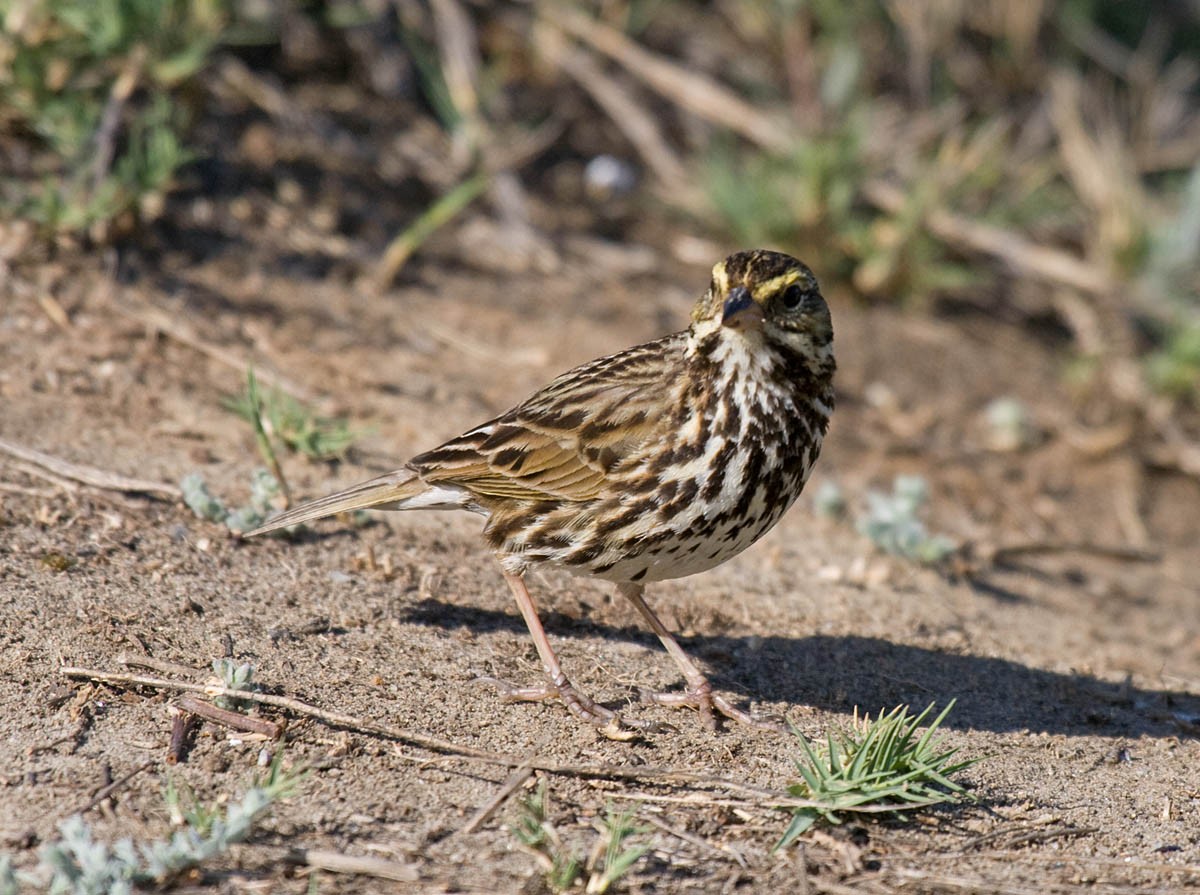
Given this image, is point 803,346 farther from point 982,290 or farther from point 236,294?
point 982,290

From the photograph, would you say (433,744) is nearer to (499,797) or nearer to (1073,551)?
(499,797)

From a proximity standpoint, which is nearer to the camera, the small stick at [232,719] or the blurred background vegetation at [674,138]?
the small stick at [232,719]

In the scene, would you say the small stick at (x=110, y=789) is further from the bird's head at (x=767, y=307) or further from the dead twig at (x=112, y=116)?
the dead twig at (x=112, y=116)

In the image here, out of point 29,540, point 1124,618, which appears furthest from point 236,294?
point 1124,618

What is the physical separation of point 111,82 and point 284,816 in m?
5.27

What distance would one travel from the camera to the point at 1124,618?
7.86 m

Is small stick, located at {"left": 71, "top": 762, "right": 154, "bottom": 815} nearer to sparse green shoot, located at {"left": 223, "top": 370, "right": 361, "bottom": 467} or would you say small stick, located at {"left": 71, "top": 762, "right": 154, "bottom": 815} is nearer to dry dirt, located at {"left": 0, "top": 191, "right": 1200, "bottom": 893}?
dry dirt, located at {"left": 0, "top": 191, "right": 1200, "bottom": 893}

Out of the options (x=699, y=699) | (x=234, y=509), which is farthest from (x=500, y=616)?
(x=234, y=509)

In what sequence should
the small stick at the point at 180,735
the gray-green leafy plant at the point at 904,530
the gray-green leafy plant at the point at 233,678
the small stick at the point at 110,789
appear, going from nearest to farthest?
the small stick at the point at 110,789 < the small stick at the point at 180,735 < the gray-green leafy plant at the point at 233,678 < the gray-green leafy plant at the point at 904,530

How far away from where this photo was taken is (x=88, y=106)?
313 inches

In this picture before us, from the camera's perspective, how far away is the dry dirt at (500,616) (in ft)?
14.8

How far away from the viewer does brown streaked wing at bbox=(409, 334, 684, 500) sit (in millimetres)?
5438

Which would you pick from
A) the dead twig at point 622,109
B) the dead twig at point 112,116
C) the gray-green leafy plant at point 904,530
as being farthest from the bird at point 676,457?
the dead twig at point 622,109

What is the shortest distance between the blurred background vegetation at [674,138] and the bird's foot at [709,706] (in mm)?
4133
